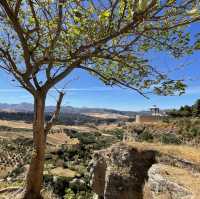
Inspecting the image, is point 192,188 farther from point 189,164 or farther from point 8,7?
point 8,7

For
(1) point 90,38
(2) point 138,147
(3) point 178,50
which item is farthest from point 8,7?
(2) point 138,147

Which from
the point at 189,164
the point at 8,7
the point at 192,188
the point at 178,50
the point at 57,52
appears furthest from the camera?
the point at 189,164

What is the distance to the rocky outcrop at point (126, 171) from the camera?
16.1 m

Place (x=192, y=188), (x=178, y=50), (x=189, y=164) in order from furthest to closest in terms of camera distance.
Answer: (x=189, y=164)
(x=192, y=188)
(x=178, y=50)

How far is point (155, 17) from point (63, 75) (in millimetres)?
2604

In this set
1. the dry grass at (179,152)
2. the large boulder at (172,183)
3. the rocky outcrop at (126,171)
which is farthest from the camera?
the rocky outcrop at (126,171)

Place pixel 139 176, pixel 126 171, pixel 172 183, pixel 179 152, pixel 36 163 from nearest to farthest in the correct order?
pixel 36 163, pixel 172 183, pixel 179 152, pixel 139 176, pixel 126 171

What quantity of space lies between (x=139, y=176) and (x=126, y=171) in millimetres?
777

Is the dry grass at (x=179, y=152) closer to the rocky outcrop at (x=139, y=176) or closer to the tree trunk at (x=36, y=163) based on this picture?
the rocky outcrop at (x=139, y=176)

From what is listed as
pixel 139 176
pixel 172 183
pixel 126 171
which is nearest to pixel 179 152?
pixel 139 176

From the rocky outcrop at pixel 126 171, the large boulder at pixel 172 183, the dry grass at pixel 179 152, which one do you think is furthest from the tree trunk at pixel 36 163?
the rocky outcrop at pixel 126 171

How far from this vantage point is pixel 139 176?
1636 centimetres

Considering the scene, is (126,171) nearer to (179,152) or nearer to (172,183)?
(179,152)

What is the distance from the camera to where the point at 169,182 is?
11.8 m
